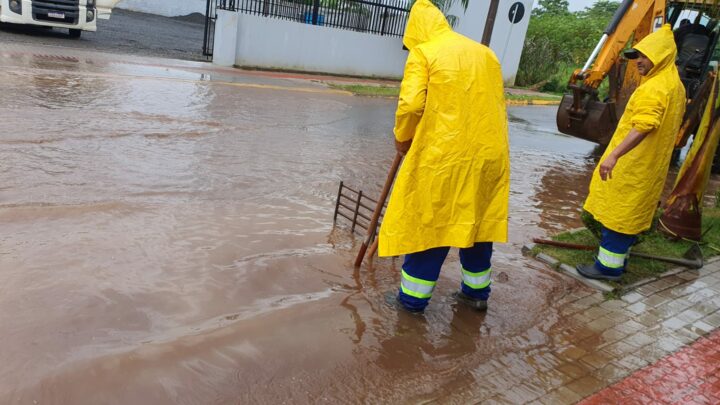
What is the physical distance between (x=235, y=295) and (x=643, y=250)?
3.62m

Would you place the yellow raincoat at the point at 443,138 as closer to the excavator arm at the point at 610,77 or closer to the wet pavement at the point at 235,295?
the wet pavement at the point at 235,295

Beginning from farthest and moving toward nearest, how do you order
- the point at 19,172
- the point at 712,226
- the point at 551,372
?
the point at 712,226
the point at 19,172
the point at 551,372

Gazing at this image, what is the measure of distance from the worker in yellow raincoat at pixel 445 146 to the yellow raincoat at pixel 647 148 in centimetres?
125

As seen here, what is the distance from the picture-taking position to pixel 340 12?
A: 640 inches

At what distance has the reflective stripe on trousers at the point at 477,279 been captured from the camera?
3.65m

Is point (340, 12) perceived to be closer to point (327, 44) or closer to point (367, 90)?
point (327, 44)

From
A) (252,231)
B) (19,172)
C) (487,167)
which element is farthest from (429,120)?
(19,172)

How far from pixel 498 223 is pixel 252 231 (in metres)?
2.09

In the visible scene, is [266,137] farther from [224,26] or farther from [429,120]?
[224,26]

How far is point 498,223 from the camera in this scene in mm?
3414

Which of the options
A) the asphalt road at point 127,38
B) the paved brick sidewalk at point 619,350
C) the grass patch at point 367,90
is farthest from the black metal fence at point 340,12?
the paved brick sidewalk at point 619,350

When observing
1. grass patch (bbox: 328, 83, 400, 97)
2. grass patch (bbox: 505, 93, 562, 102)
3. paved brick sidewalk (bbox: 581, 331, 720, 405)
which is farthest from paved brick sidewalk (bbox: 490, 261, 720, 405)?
grass patch (bbox: 505, 93, 562, 102)

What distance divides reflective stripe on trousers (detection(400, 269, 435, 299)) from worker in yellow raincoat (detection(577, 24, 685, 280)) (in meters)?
1.48

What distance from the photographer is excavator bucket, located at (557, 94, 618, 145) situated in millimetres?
8598
